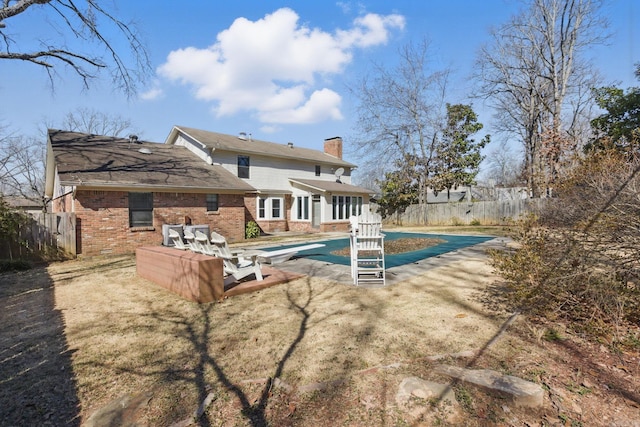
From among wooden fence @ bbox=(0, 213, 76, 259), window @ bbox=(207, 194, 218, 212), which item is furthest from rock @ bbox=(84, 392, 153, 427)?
window @ bbox=(207, 194, 218, 212)

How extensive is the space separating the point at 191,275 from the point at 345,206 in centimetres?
1733

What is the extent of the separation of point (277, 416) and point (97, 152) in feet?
54.2

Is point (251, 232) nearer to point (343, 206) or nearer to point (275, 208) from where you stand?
point (275, 208)

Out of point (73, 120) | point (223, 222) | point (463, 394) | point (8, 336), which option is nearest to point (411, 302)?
point (463, 394)

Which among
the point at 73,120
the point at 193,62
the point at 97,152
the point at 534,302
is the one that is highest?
the point at 73,120

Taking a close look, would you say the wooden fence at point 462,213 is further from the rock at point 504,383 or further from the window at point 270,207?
the rock at point 504,383

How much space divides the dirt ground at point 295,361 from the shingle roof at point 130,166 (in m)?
8.01

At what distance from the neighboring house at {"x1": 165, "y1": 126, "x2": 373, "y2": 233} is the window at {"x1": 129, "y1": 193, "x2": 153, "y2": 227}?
595 cm

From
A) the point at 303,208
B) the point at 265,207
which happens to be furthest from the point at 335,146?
the point at 265,207

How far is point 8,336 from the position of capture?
14.0ft

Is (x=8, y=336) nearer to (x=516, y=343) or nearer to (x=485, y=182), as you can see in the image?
(x=516, y=343)

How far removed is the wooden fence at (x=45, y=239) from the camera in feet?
32.9

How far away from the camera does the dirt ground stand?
250 cm

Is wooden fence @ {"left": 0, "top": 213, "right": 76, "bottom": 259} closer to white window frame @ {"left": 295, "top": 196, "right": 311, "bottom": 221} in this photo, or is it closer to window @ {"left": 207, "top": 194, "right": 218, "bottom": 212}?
window @ {"left": 207, "top": 194, "right": 218, "bottom": 212}
